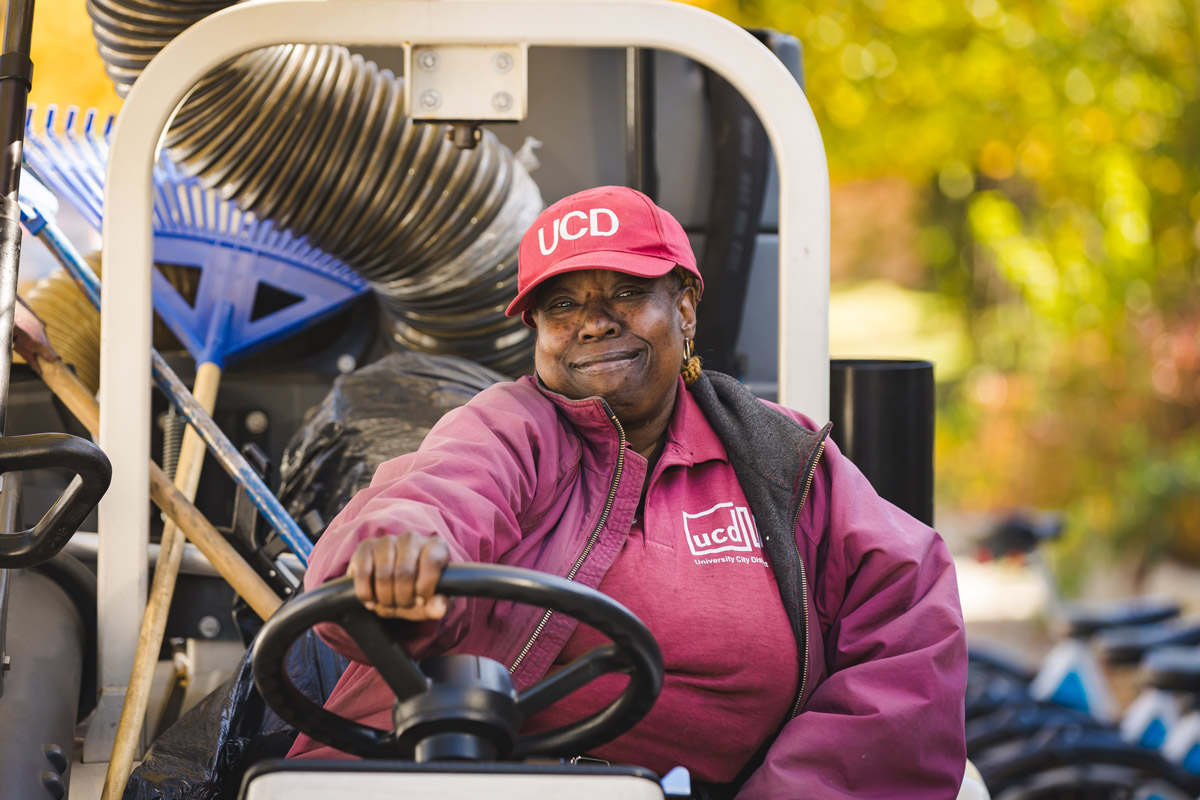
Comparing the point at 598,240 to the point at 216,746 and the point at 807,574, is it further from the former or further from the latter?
the point at 216,746

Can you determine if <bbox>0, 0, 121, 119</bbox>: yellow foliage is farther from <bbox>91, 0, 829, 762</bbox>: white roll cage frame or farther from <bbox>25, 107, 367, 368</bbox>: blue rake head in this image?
<bbox>91, 0, 829, 762</bbox>: white roll cage frame

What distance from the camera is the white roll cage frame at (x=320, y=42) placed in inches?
72.1

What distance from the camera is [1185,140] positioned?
6.23 metres

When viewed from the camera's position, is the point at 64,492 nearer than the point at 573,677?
No

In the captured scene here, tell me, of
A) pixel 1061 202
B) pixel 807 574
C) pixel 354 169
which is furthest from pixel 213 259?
pixel 1061 202

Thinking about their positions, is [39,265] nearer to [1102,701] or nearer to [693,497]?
[693,497]

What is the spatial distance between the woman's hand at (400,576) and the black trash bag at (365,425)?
→ 43.1 inches

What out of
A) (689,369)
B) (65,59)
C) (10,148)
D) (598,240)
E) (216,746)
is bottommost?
(216,746)

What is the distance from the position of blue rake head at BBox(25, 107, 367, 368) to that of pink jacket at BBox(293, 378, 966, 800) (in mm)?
1099

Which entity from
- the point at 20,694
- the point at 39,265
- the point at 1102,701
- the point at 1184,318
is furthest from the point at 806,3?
the point at 20,694

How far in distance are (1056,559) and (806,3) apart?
301 cm

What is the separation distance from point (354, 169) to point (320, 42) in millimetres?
505

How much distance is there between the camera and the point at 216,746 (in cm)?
163

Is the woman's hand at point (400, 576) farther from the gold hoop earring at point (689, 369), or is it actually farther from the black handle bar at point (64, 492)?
the gold hoop earring at point (689, 369)
